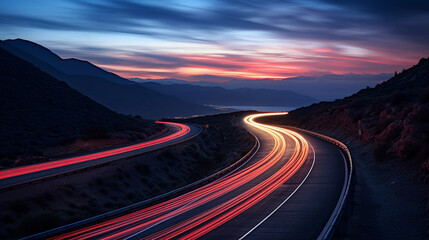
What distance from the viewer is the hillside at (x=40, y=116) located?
139 feet

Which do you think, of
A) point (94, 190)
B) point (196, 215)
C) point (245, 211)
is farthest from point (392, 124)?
point (94, 190)

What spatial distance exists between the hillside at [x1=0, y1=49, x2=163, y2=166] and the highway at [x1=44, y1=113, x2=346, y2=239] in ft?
59.5

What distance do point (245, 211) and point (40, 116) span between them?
144ft

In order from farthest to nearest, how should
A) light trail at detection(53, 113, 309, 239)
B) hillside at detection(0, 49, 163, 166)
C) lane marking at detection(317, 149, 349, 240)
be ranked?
hillside at detection(0, 49, 163, 166) → light trail at detection(53, 113, 309, 239) → lane marking at detection(317, 149, 349, 240)

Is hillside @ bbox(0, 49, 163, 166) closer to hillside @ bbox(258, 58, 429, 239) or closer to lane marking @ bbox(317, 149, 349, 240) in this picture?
lane marking @ bbox(317, 149, 349, 240)

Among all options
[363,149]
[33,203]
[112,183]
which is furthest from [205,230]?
[363,149]

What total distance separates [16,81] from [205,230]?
58247mm

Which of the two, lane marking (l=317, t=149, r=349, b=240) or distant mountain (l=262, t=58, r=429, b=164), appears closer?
lane marking (l=317, t=149, r=349, b=240)

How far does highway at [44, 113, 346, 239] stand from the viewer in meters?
14.6

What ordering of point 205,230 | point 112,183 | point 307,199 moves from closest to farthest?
point 205,230
point 307,199
point 112,183

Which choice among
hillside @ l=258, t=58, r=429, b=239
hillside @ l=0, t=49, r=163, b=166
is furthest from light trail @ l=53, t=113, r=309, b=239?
hillside @ l=0, t=49, r=163, b=166

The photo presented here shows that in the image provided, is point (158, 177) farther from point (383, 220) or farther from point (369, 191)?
point (383, 220)

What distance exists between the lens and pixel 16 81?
207 ft

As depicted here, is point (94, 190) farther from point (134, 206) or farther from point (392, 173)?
point (392, 173)
